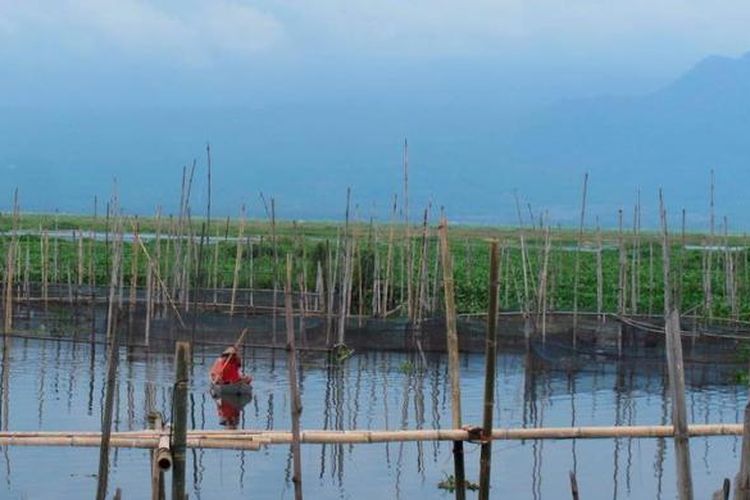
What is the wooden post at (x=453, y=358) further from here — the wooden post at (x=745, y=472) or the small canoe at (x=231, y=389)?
the small canoe at (x=231, y=389)

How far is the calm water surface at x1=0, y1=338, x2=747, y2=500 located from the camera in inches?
416

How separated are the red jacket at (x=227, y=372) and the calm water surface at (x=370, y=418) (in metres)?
0.25

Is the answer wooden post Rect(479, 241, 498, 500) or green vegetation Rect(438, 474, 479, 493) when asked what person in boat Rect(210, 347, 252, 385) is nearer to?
green vegetation Rect(438, 474, 479, 493)

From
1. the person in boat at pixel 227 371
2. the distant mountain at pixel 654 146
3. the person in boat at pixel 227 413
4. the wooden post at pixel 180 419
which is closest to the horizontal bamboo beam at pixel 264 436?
the wooden post at pixel 180 419

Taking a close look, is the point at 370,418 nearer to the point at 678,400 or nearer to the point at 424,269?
the point at 424,269

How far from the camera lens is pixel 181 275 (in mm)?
18812

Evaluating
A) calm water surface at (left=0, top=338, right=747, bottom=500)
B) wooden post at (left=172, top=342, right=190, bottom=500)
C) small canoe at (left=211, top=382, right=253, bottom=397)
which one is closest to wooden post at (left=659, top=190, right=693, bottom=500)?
wooden post at (left=172, top=342, right=190, bottom=500)

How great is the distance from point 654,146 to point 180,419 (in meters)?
174

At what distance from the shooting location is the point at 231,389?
44.9ft

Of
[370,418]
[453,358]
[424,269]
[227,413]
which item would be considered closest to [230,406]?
[227,413]

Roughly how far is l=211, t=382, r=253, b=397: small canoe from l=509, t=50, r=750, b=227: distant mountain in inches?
4757

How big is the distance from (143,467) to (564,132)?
179 meters

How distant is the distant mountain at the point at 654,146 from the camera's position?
503 ft

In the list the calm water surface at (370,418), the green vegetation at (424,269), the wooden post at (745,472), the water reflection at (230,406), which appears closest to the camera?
the wooden post at (745,472)
